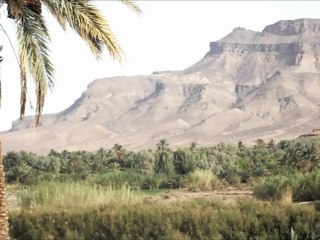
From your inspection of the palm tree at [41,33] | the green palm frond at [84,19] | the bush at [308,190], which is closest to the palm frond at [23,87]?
the palm tree at [41,33]

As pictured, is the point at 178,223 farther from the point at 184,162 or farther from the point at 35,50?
the point at 184,162

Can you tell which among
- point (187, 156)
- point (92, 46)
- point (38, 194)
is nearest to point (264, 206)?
point (92, 46)

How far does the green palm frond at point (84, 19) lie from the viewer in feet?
36.1

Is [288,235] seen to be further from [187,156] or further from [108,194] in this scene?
[187,156]

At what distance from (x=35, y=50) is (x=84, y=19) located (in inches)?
40.7

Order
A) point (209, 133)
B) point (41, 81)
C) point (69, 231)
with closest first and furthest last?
point (41, 81)
point (69, 231)
point (209, 133)

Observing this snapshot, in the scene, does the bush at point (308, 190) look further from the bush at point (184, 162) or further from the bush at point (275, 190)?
the bush at point (184, 162)

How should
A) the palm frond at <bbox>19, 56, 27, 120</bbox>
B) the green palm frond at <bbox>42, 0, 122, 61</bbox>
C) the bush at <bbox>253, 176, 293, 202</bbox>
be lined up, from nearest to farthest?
the palm frond at <bbox>19, 56, 27, 120</bbox>, the green palm frond at <bbox>42, 0, 122, 61</bbox>, the bush at <bbox>253, 176, 293, 202</bbox>

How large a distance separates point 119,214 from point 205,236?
6.65ft

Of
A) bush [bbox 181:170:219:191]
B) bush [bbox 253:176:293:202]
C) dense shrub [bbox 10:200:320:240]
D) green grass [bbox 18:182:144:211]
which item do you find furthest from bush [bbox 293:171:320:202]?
bush [bbox 181:170:219:191]

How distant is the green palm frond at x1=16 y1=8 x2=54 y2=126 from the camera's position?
10.7 m

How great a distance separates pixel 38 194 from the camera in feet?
53.9

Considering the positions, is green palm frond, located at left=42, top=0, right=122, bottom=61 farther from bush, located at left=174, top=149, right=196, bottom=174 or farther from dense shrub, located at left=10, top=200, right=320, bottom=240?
bush, located at left=174, top=149, right=196, bottom=174

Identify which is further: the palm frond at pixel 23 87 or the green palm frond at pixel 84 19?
the green palm frond at pixel 84 19
